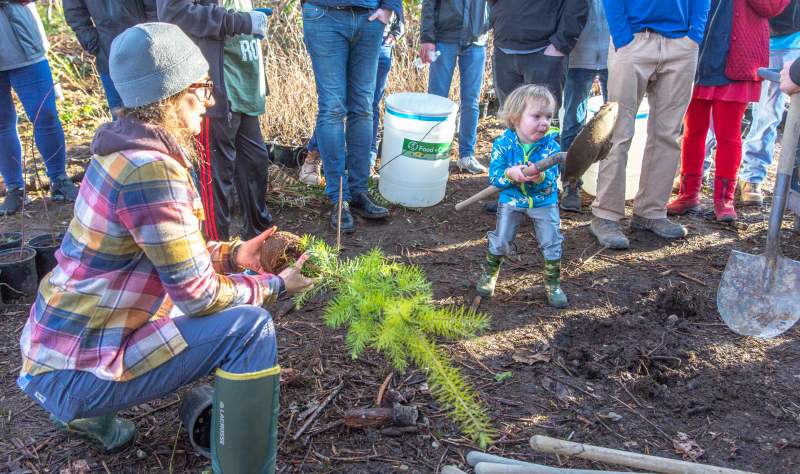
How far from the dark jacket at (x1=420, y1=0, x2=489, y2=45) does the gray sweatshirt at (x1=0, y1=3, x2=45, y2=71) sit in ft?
9.54

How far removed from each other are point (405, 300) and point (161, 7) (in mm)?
2226

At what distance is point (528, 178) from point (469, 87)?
8.58 ft

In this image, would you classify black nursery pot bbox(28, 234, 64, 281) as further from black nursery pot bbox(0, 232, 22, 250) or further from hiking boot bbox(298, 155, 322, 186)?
hiking boot bbox(298, 155, 322, 186)

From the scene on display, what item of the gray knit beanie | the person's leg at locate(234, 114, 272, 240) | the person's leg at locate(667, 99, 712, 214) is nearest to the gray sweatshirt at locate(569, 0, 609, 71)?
the person's leg at locate(667, 99, 712, 214)

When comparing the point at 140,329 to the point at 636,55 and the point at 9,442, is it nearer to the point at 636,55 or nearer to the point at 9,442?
the point at 9,442

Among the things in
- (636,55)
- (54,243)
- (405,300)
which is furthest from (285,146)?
(405,300)

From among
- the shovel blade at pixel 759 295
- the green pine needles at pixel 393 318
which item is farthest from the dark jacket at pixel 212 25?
the shovel blade at pixel 759 295

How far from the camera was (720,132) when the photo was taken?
4891mm

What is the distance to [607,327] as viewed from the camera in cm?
348

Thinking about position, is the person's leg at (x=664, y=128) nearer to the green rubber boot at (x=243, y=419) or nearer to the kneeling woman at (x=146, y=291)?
the kneeling woman at (x=146, y=291)

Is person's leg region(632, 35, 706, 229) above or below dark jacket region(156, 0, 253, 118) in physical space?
below

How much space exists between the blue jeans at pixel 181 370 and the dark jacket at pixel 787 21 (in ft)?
15.5

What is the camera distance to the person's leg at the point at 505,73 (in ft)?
16.0

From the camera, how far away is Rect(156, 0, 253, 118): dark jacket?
11.3ft
